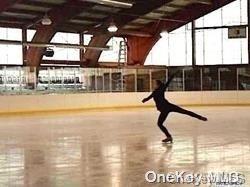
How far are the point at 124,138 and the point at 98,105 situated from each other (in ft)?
54.4

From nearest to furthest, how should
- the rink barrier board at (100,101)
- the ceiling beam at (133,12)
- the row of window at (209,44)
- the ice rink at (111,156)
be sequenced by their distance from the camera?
1. the ice rink at (111,156)
2. the rink barrier board at (100,101)
3. the ceiling beam at (133,12)
4. the row of window at (209,44)

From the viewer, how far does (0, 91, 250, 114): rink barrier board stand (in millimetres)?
25172

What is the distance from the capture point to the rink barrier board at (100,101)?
25172 mm

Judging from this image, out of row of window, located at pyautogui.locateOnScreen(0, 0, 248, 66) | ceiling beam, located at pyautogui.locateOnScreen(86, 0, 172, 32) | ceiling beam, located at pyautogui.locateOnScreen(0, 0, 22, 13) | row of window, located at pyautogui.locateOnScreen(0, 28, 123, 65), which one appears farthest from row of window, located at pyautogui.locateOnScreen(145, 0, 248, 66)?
ceiling beam, located at pyautogui.locateOnScreen(0, 0, 22, 13)

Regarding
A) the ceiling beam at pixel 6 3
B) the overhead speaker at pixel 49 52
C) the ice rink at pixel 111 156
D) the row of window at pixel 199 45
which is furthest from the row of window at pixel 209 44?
the ice rink at pixel 111 156

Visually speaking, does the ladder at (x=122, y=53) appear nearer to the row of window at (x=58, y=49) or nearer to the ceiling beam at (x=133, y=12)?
the row of window at (x=58, y=49)

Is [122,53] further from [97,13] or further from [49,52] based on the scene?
[49,52]

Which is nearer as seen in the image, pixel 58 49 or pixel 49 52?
pixel 49 52

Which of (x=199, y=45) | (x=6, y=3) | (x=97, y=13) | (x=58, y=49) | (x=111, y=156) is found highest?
(x=97, y=13)

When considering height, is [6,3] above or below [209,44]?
above

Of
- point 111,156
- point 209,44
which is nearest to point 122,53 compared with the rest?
point 209,44

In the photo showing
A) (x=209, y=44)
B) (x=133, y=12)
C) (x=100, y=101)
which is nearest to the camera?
(x=100, y=101)

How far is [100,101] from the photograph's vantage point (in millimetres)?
28906

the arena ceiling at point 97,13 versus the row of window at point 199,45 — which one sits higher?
the arena ceiling at point 97,13
